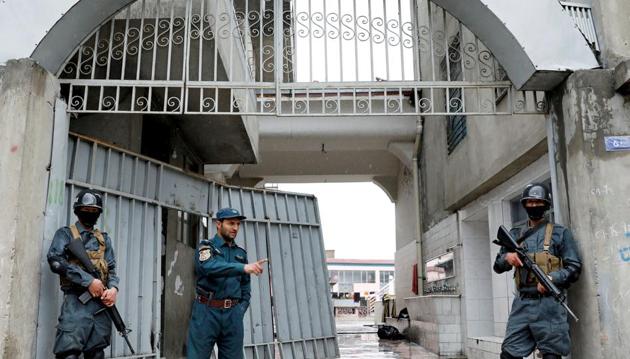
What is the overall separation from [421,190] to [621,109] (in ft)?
33.5

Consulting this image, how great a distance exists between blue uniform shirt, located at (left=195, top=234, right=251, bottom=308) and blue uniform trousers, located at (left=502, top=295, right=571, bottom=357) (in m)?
2.17

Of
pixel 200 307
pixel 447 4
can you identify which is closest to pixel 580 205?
pixel 447 4

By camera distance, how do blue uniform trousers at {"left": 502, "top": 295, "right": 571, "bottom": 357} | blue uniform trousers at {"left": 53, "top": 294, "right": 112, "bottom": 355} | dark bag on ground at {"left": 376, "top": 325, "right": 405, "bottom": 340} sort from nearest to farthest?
1. blue uniform trousers at {"left": 53, "top": 294, "right": 112, "bottom": 355}
2. blue uniform trousers at {"left": 502, "top": 295, "right": 571, "bottom": 357}
3. dark bag on ground at {"left": 376, "top": 325, "right": 405, "bottom": 340}

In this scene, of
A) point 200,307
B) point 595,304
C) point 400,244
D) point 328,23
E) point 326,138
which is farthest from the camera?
point 400,244

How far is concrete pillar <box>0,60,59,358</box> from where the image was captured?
435 cm

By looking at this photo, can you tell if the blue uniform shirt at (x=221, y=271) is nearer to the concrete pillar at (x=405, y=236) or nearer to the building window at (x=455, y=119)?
the building window at (x=455, y=119)

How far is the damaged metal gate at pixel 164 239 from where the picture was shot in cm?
532

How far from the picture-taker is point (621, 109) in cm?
489

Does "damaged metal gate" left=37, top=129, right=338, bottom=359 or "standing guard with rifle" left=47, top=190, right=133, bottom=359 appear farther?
"damaged metal gate" left=37, top=129, right=338, bottom=359

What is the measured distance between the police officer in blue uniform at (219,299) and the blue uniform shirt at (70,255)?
0.70 m

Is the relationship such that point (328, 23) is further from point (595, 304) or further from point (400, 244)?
point (400, 244)

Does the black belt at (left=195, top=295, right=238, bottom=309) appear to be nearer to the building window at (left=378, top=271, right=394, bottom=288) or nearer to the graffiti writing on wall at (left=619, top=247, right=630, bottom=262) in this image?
the graffiti writing on wall at (left=619, top=247, right=630, bottom=262)

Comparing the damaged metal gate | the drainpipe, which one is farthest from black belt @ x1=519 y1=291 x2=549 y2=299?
the drainpipe

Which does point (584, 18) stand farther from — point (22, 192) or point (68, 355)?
point (68, 355)
